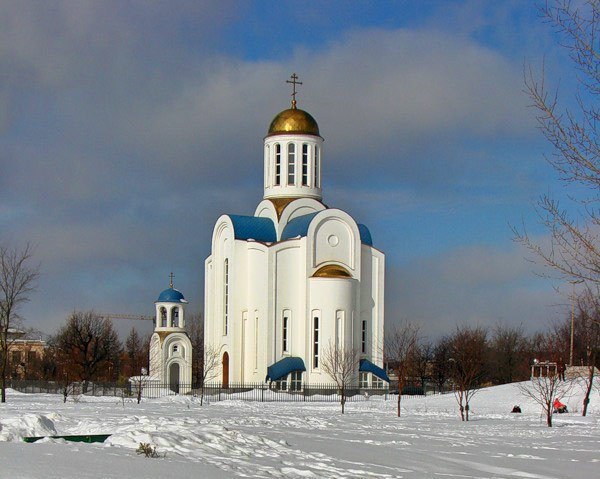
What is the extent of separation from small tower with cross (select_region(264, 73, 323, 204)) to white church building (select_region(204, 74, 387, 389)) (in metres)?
0.06

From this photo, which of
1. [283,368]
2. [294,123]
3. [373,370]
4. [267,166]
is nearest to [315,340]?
[283,368]

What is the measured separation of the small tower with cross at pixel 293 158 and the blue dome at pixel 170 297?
9.49 metres

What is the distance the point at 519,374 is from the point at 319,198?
31.1m

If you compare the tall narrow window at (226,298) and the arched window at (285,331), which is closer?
the arched window at (285,331)

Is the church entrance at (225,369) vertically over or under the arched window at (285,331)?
under

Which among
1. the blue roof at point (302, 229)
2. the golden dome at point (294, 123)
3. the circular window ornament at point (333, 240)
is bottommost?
the circular window ornament at point (333, 240)

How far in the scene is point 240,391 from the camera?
50656 mm

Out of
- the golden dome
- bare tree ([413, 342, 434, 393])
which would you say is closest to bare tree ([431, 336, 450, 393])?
bare tree ([413, 342, 434, 393])

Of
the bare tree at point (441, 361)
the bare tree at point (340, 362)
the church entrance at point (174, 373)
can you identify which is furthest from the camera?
the bare tree at point (441, 361)

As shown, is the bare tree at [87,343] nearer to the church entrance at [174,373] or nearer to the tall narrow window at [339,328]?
the church entrance at [174,373]

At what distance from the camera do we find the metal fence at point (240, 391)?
4816 cm

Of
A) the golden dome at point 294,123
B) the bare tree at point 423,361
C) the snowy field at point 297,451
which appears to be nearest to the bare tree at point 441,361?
the bare tree at point 423,361

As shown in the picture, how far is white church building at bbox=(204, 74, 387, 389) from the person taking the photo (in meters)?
51.3

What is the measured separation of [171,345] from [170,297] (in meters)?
3.27
